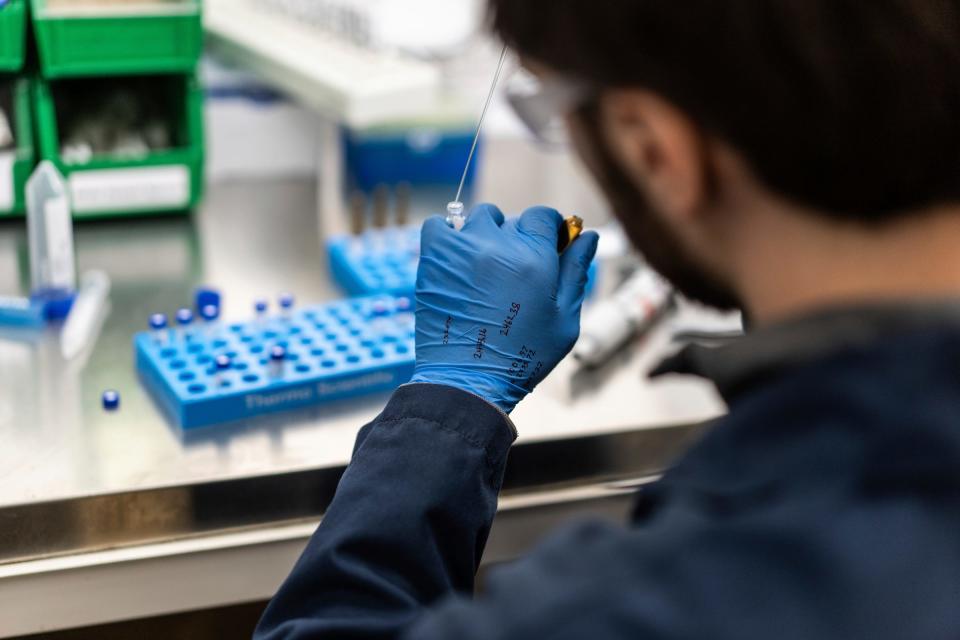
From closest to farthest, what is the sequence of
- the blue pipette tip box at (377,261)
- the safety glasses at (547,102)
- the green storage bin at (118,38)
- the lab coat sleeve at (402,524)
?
the safety glasses at (547,102), the lab coat sleeve at (402,524), the blue pipette tip box at (377,261), the green storage bin at (118,38)

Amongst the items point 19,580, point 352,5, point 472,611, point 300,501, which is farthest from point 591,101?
point 352,5

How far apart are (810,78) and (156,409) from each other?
2.86 ft

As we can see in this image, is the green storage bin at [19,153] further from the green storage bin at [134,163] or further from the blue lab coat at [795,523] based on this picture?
the blue lab coat at [795,523]

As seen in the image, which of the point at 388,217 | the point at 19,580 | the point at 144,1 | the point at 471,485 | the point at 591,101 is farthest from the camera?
the point at 388,217

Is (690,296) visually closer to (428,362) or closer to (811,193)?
(811,193)

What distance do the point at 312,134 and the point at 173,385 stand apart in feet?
3.12

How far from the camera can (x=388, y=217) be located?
6.12 ft

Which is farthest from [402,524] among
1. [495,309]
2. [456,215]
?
[456,215]

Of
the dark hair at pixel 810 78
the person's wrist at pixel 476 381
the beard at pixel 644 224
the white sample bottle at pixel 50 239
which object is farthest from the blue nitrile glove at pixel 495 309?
the white sample bottle at pixel 50 239

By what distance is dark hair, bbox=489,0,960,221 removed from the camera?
616 millimetres

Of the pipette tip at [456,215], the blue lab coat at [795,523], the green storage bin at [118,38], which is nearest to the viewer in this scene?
the blue lab coat at [795,523]

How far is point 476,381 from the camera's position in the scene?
1044mm

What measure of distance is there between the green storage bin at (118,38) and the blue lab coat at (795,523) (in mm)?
1260

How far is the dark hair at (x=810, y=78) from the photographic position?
62 cm
